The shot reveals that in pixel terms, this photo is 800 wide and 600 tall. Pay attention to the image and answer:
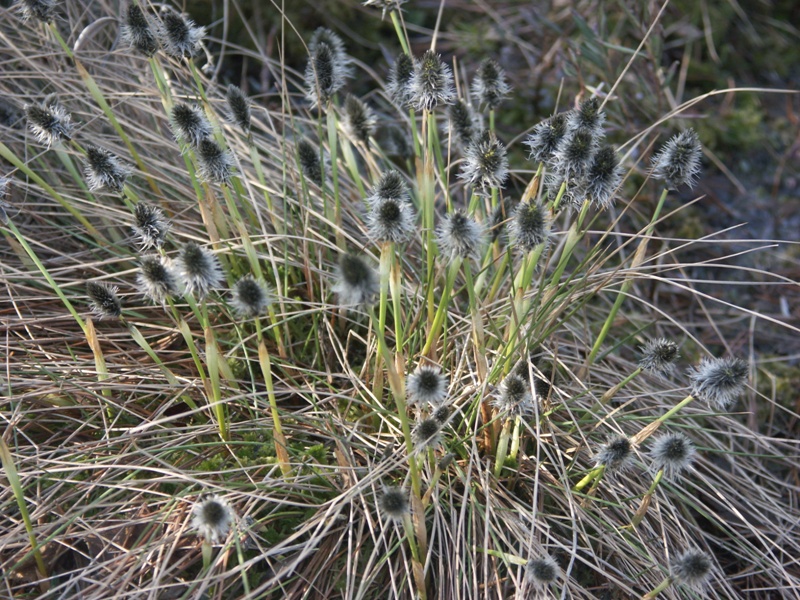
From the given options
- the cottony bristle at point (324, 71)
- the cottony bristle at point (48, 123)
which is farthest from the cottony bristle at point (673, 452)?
the cottony bristle at point (48, 123)

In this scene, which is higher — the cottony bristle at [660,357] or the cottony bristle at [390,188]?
the cottony bristle at [390,188]

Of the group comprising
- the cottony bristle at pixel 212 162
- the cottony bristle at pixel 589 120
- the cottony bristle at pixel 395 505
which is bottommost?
the cottony bristle at pixel 395 505

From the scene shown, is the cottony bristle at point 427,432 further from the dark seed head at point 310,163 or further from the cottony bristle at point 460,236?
the dark seed head at point 310,163

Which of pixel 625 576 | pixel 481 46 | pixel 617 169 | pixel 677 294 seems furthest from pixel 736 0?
pixel 625 576

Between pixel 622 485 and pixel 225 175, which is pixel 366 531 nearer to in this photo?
pixel 622 485

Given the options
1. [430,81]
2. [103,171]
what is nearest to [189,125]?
[103,171]

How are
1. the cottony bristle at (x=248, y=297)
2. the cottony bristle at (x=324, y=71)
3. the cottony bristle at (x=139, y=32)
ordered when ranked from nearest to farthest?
the cottony bristle at (x=248, y=297) → the cottony bristle at (x=139, y=32) → the cottony bristle at (x=324, y=71)

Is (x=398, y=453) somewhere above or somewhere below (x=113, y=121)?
below

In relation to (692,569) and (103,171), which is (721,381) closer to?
(692,569)
